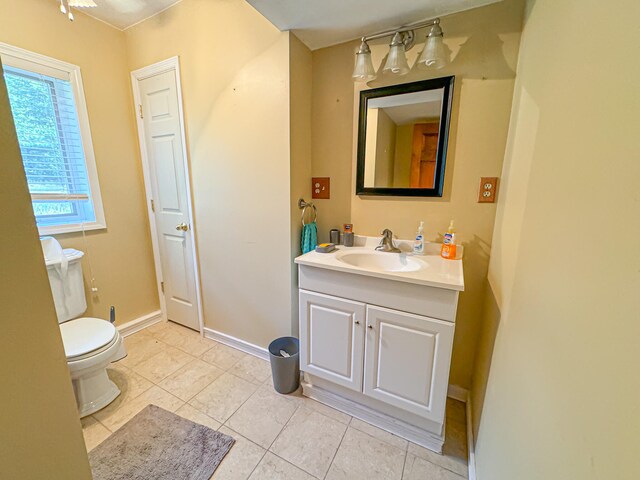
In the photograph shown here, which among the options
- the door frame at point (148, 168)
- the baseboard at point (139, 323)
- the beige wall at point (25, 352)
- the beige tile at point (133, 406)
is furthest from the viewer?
the baseboard at point (139, 323)

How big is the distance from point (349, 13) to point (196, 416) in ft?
7.45

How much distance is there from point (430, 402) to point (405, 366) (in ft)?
0.62

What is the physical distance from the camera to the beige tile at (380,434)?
1.27 meters

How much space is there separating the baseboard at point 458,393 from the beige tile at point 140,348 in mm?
2105

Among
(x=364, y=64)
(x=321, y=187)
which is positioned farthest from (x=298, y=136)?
(x=364, y=64)

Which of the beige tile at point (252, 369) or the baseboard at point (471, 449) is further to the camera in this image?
the beige tile at point (252, 369)

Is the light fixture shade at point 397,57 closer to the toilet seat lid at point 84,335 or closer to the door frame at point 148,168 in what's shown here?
the door frame at point 148,168

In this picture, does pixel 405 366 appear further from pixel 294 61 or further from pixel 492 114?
pixel 294 61

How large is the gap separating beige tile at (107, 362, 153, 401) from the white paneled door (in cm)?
55

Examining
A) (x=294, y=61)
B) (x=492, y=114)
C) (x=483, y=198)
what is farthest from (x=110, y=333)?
(x=492, y=114)

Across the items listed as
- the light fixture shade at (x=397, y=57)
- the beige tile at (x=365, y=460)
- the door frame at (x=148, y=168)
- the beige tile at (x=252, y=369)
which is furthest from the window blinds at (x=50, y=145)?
the beige tile at (x=365, y=460)

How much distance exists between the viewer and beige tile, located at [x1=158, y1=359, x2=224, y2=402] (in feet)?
5.17

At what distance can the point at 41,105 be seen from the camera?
1.60 metres

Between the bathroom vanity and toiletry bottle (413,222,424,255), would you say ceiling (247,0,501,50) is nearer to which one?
toiletry bottle (413,222,424,255)
